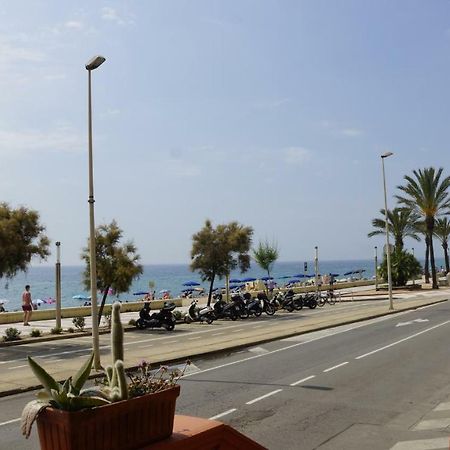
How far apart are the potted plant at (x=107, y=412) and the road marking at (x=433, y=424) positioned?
19.1 feet

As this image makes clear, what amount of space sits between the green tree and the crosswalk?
5124cm

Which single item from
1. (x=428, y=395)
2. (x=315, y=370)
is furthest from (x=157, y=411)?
(x=315, y=370)

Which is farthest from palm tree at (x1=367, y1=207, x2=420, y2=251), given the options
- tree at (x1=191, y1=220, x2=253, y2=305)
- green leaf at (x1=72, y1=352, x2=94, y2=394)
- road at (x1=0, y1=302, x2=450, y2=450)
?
green leaf at (x1=72, y1=352, x2=94, y2=394)

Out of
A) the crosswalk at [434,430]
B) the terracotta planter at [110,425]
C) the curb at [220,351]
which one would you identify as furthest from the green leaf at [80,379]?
the curb at [220,351]

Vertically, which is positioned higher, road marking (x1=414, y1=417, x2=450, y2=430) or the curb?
the curb

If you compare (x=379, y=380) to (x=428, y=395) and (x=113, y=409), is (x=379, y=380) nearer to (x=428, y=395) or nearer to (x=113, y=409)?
(x=428, y=395)

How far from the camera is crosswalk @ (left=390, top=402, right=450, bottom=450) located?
7707 millimetres

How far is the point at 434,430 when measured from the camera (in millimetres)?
8516

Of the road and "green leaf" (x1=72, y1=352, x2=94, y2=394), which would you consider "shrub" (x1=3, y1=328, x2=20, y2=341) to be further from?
"green leaf" (x1=72, y1=352, x2=94, y2=394)

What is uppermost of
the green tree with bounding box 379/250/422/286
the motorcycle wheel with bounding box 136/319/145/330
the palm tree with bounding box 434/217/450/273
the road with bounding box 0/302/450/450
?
the palm tree with bounding box 434/217/450/273

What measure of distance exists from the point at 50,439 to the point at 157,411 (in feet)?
2.33

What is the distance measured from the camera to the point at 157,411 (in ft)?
13.1

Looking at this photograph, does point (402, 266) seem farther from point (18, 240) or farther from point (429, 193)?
point (18, 240)

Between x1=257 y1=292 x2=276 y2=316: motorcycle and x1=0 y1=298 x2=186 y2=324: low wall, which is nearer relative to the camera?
x1=0 y1=298 x2=186 y2=324: low wall
